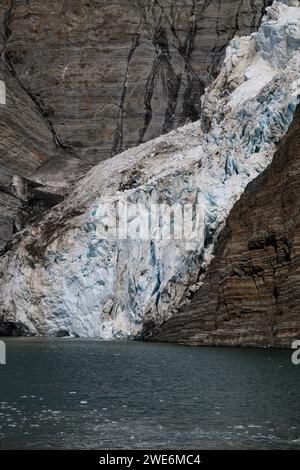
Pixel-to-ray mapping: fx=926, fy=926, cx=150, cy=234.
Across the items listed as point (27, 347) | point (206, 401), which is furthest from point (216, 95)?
point (206, 401)

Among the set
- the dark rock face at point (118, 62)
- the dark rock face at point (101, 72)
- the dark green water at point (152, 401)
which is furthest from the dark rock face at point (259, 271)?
the dark rock face at point (118, 62)

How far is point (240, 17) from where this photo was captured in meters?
88.8

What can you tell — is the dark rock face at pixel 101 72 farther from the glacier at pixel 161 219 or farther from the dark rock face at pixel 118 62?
the glacier at pixel 161 219

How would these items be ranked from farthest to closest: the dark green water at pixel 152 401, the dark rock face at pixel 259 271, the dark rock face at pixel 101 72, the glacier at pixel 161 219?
the dark rock face at pixel 101 72 < the glacier at pixel 161 219 < the dark rock face at pixel 259 271 < the dark green water at pixel 152 401

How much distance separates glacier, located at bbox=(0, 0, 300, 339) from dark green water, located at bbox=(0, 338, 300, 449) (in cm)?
1556

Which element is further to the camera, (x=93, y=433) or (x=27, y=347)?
(x=27, y=347)

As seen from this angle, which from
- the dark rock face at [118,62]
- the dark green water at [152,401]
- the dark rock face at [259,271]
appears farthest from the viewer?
the dark rock face at [118,62]

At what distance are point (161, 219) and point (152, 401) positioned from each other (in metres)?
33.5

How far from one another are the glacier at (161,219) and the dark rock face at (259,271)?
4378 mm

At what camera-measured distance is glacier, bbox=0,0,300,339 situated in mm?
53188

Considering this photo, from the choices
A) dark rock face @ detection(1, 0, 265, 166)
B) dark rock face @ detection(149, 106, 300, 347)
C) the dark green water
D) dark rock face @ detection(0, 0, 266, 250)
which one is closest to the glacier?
dark rock face @ detection(149, 106, 300, 347)

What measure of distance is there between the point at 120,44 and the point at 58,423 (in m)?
71.7

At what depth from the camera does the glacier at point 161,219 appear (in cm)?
5319

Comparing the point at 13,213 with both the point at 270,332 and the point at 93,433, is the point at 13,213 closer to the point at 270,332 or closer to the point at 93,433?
the point at 270,332
